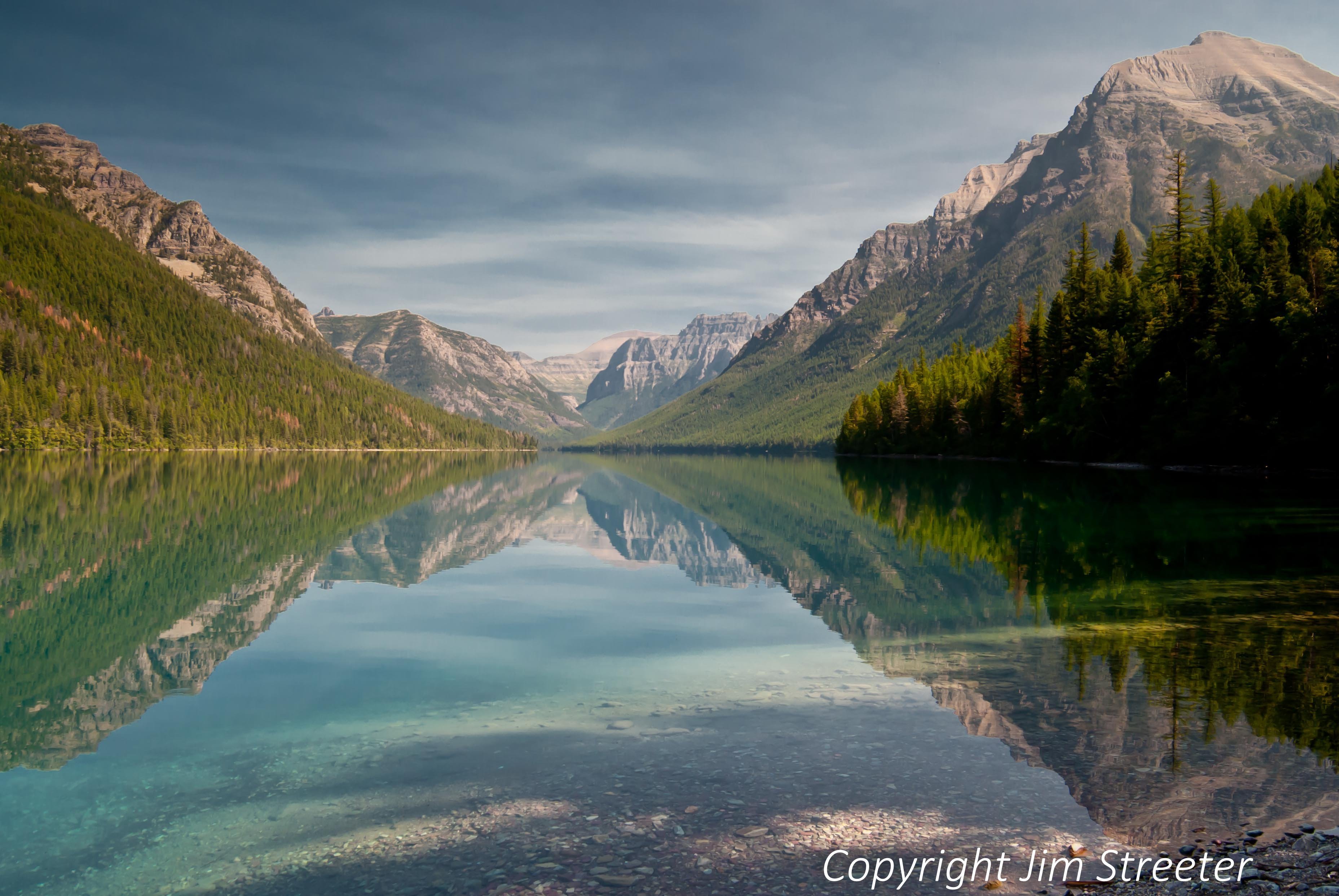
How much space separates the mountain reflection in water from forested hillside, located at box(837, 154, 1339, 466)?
32.9 ft

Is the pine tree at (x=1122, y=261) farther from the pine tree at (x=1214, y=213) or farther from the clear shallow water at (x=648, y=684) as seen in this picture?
the clear shallow water at (x=648, y=684)

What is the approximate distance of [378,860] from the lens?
284 inches

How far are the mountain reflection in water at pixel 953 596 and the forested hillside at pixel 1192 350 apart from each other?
32.9 ft

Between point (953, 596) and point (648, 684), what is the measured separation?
393 inches

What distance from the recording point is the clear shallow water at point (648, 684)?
819 cm

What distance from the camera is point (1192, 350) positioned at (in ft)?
224

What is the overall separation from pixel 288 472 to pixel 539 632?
80.4 m

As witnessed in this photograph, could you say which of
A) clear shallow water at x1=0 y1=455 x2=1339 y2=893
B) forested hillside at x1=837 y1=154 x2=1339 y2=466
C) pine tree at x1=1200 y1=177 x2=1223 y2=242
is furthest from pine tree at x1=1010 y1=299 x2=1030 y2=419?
clear shallow water at x1=0 y1=455 x2=1339 y2=893

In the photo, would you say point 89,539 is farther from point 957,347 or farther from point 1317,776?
point 957,347

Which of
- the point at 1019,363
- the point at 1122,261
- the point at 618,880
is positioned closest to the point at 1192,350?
the point at 1122,261

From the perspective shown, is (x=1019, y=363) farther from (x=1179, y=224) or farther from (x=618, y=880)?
(x=618, y=880)

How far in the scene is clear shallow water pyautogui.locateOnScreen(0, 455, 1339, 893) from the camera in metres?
A: 8.19

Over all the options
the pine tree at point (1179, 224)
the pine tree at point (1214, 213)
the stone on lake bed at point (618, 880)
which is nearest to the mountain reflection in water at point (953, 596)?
the stone on lake bed at point (618, 880)

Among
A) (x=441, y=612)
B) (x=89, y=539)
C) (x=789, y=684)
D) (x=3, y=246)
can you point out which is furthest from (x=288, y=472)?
(x=3, y=246)
